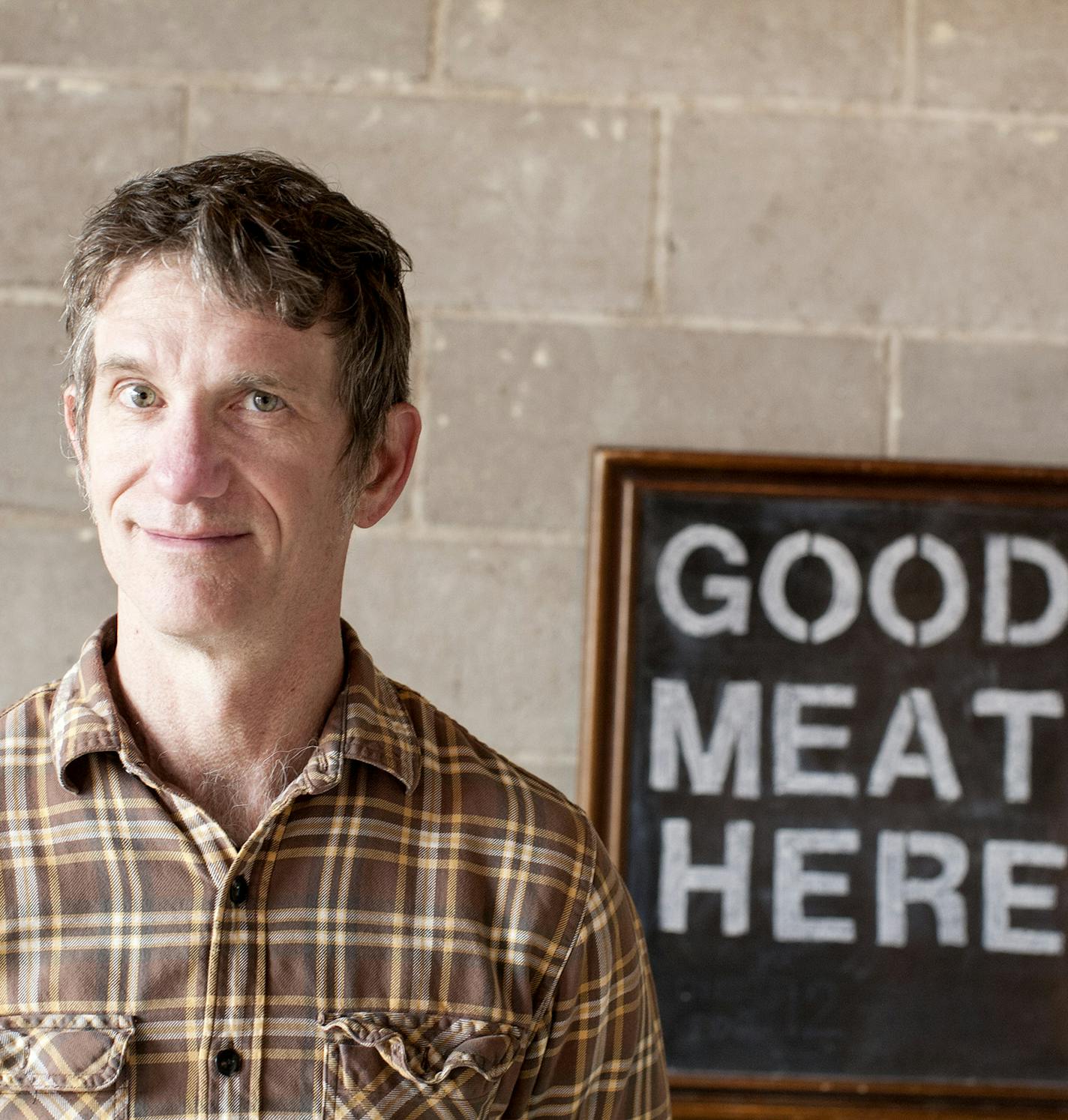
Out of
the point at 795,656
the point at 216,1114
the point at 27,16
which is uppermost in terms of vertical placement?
the point at 27,16

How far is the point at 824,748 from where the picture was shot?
156 centimetres

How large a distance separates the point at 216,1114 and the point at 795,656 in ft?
3.05

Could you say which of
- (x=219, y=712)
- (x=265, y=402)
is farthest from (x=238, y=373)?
(x=219, y=712)

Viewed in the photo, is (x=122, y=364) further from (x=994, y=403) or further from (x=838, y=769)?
(x=994, y=403)

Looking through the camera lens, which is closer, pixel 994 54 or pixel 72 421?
pixel 72 421

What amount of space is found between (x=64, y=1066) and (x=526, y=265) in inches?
43.0

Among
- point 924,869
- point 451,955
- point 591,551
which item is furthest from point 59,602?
point 924,869

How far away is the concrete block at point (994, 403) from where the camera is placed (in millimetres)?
1599

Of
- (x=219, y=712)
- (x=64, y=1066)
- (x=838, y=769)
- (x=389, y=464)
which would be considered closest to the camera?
(x=64, y=1066)

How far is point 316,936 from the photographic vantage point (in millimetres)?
953

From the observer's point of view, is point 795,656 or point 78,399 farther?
point 795,656

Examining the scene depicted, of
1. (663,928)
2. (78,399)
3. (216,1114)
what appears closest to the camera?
(216,1114)

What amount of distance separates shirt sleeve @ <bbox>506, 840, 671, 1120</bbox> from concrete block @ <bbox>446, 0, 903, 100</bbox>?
41.0 inches

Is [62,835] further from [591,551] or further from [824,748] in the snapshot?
[824,748]
